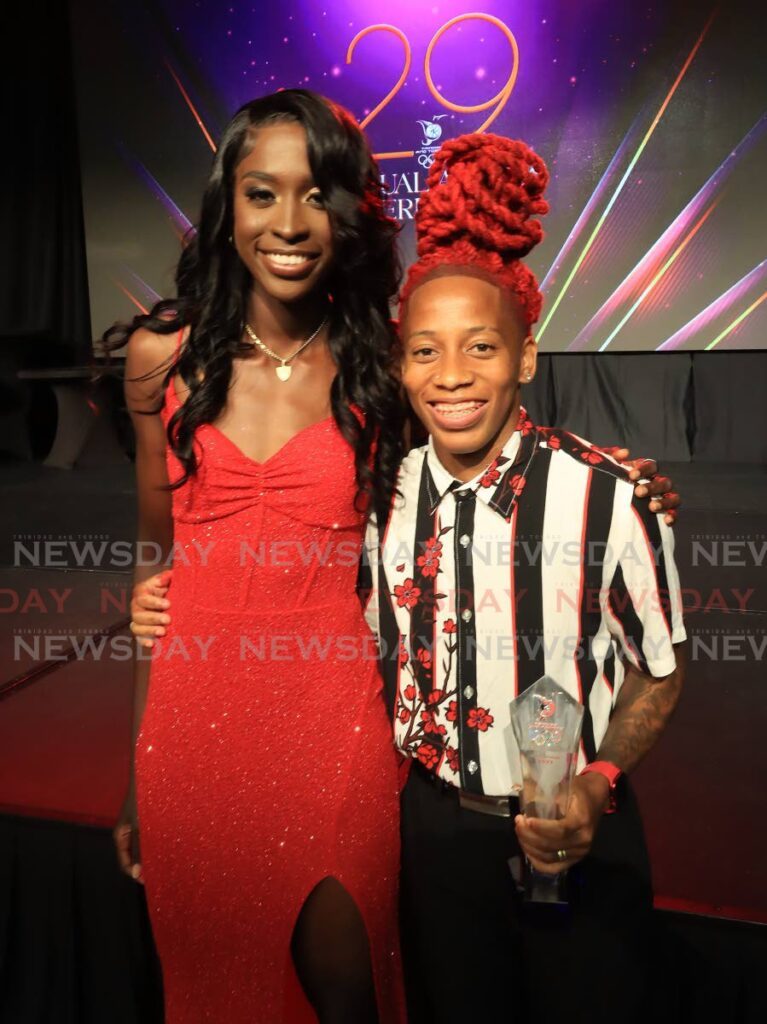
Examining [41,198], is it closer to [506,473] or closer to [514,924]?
[506,473]

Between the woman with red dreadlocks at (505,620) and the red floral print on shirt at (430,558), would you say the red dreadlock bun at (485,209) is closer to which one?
the woman with red dreadlocks at (505,620)

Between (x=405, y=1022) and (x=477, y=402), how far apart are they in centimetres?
98

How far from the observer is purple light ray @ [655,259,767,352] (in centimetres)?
472

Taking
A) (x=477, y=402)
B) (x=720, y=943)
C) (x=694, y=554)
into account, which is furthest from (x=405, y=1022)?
(x=694, y=554)

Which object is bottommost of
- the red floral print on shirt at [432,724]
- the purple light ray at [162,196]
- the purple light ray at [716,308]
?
the red floral print on shirt at [432,724]

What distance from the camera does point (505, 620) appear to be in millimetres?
1171

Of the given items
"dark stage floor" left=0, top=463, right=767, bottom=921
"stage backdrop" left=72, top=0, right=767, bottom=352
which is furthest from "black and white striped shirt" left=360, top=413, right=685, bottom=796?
"stage backdrop" left=72, top=0, right=767, bottom=352

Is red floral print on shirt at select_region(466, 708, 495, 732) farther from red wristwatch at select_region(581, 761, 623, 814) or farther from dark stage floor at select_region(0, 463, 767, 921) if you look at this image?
dark stage floor at select_region(0, 463, 767, 921)

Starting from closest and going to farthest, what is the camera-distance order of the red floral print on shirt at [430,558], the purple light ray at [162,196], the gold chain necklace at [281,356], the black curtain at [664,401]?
the red floral print on shirt at [430,558] → the gold chain necklace at [281,356] → the black curtain at [664,401] → the purple light ray at [162,196]

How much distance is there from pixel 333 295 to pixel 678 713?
1.50 m

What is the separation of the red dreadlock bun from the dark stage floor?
3.61 ft

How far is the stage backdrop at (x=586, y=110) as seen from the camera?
4.54 meters

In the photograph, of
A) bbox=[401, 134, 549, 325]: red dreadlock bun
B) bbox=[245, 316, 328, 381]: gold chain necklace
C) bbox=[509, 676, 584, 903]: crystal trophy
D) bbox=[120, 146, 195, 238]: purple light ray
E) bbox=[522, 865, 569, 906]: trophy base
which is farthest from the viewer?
bbox=[120, 146, 195, 238]: purple light ray

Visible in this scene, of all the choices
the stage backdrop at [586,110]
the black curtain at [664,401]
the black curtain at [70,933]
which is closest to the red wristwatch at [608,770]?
the black curtain at [70,933]
